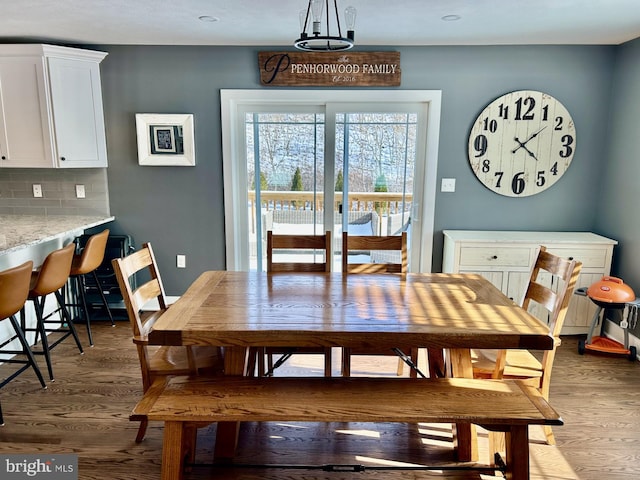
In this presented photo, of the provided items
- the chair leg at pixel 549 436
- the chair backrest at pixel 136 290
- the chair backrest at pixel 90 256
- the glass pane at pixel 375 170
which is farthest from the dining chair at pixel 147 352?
the glass pane at pixel 375 170

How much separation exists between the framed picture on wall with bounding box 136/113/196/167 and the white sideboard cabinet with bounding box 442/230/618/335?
2438mm

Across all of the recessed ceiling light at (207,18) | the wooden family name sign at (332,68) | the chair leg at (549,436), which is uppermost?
the recessed ceiling light at (207,18)

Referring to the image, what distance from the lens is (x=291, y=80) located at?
12.7ft

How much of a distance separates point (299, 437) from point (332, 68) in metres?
2.89

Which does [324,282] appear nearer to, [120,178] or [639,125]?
[120,178]

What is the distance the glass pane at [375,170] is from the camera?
4047 millimetres

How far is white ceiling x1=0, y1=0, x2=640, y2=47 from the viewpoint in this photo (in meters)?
2.77

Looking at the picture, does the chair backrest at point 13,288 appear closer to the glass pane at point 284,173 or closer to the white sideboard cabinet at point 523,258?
the glass pane at point 284,173

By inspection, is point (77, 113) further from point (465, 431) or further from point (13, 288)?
point (465, 431)

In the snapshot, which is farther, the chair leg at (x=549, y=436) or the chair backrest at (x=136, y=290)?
the chair leg at (x=549, y=436)

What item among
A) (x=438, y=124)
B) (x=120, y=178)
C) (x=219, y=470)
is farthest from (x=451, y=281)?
(x=120, y=178)

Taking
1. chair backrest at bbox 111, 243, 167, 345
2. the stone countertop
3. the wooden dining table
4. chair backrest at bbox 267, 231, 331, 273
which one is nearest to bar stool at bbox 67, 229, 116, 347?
the stone countertop

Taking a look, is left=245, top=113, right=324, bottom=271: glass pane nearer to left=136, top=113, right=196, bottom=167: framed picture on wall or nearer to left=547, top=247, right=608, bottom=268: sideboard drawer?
left=136, top=113, right=196, bottom=167: framed picture on wall

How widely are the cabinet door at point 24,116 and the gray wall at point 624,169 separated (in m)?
4.62
